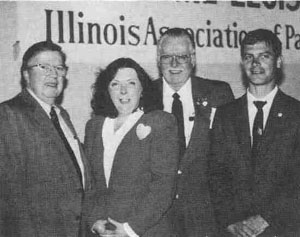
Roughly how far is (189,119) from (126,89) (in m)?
0.48

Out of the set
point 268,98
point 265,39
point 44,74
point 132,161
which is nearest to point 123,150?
point 132,161

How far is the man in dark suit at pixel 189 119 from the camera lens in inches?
88.7

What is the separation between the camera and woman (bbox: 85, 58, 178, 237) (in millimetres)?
1859

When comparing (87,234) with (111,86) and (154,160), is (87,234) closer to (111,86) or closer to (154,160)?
(154,160)

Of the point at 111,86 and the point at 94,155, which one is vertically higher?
the point at 111,86

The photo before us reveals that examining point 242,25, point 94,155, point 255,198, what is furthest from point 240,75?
point 94,155

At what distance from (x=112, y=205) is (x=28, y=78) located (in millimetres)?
704

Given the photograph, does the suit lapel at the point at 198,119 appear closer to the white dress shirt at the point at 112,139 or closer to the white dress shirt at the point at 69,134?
the white dress shirt at the point at 112,139

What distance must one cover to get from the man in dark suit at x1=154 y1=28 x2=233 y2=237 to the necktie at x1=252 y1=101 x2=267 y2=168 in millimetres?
251

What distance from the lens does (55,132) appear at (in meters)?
2.00

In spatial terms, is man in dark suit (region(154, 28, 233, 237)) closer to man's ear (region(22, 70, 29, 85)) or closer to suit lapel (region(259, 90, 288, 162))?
suit lapel (region(259, 90, 288, 162))

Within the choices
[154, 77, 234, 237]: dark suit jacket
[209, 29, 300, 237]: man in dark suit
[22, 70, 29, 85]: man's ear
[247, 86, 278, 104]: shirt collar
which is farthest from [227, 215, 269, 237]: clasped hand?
[22, 70, 29, 85]: man's ear

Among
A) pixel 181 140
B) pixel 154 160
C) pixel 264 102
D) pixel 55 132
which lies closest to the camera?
pixel 154 160

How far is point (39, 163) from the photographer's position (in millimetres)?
1933
